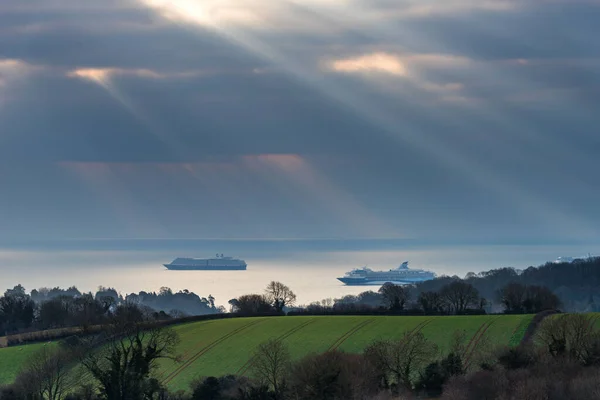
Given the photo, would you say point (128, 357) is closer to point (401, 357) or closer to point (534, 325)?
point (401, 357)

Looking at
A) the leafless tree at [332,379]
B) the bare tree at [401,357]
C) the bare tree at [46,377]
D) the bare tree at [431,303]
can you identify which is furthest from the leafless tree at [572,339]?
the bare tree at [46,377]

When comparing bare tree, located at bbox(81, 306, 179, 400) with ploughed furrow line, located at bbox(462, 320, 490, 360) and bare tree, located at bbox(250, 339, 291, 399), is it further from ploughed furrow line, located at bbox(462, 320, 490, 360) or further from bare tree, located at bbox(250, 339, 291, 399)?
ploughed furrow line, located at bbox(462, 320, 490, 360)

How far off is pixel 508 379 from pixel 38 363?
3427 cm

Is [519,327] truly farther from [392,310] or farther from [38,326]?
[38,326]

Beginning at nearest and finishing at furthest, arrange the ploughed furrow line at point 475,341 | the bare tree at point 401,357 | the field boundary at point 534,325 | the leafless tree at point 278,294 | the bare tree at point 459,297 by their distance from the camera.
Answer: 1. the bare tree at point 401,357
2. the ploughed furrow line at point 475,341
3. the field boundary at point 534,325
4. the bare tree at point 459,297
5. the leafless tree at point 278,294

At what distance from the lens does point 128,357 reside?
75562 mm

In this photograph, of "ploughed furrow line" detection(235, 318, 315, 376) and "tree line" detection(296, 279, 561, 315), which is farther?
"tree line" detection(296, 279, 561, 315)

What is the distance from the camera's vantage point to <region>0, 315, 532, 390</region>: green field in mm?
76125

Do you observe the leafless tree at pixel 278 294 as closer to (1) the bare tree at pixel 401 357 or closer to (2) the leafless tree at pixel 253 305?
(2) the leafless tree at pixel 253 305

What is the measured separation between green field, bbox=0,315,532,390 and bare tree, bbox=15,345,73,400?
3.67 meters

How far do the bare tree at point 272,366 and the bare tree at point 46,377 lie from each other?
13140mm

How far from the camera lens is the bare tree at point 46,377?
223 ft

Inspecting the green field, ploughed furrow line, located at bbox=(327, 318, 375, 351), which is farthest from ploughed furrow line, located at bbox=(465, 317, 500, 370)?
ploughed furrow line, located at bbox=(327, 318, 375, 351)

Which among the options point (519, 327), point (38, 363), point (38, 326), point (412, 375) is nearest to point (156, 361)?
point (38, 363)
